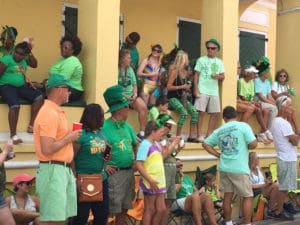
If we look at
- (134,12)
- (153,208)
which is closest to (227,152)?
(153,208)

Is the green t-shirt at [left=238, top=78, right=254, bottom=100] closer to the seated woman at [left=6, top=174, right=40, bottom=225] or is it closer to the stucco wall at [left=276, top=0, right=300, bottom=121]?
the stucco wall at [left=276, top=0, right=300, bottom=121]

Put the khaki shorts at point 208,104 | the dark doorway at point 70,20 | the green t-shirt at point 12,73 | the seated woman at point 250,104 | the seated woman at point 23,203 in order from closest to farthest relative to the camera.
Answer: the seated woman at point 23,203 → the green t-shirt at point 12,73 → the khaki shorts at point 208,104 → the dark doorway at point 70,20 → the seated woman at point 250,104

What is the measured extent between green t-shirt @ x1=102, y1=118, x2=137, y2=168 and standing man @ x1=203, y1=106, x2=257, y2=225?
6.24 feet

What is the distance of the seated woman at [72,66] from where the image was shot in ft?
24.2

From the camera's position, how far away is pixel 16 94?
684 cm

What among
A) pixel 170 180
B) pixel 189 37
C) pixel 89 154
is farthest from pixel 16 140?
pixel 189 37

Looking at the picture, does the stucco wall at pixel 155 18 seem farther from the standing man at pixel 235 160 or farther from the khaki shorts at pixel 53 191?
the khaki shorts at pixel 53 191

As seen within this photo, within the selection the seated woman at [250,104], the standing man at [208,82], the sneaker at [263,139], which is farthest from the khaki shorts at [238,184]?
the sneaker at [263,139]

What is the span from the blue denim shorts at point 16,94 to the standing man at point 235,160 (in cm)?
268

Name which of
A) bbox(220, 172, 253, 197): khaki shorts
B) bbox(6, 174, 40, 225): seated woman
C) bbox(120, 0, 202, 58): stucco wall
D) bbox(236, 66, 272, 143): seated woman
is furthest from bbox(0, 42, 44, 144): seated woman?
bbox(236, 66, 272, 143): seated woman

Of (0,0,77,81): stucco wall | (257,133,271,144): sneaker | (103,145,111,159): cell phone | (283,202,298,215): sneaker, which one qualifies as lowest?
(283,202,298,215): sneaker

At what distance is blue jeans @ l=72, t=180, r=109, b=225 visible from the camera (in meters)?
5.46

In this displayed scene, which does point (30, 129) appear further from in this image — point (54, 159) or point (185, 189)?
point (185, 189)

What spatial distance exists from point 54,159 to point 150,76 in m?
3.99
